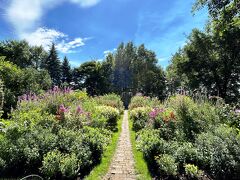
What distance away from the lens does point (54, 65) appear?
48875 mm

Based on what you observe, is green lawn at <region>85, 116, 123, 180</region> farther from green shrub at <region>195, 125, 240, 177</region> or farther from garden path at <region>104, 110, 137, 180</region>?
green shrub at <region>195, 125, 240, 177</region>

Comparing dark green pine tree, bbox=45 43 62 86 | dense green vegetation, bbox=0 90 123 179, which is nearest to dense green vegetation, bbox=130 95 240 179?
dense green vegetation, bbox=0 90 123 179

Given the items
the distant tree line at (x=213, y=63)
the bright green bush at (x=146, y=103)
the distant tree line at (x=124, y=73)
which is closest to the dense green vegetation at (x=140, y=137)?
the bright green bush at (x=146, y=103)

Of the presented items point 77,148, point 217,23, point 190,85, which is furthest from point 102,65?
point 77,148

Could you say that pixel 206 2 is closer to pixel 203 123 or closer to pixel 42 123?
pixel 203 123

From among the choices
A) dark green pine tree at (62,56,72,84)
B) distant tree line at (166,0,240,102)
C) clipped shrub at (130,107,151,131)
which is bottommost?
clipped shrub at (130,107,151,131)

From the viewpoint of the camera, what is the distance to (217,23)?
10.0 metres

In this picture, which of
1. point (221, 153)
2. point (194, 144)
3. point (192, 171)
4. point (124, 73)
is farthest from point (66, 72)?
point (221, 153)

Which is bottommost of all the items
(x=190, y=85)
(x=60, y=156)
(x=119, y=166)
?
(x=119, y=166)

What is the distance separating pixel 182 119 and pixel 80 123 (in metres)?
3.57

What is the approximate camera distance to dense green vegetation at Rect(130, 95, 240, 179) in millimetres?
5906

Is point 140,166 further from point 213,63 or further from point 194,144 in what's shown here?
point 213,63

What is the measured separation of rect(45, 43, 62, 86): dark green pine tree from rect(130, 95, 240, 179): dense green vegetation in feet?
137

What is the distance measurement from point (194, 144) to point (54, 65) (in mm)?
44948
